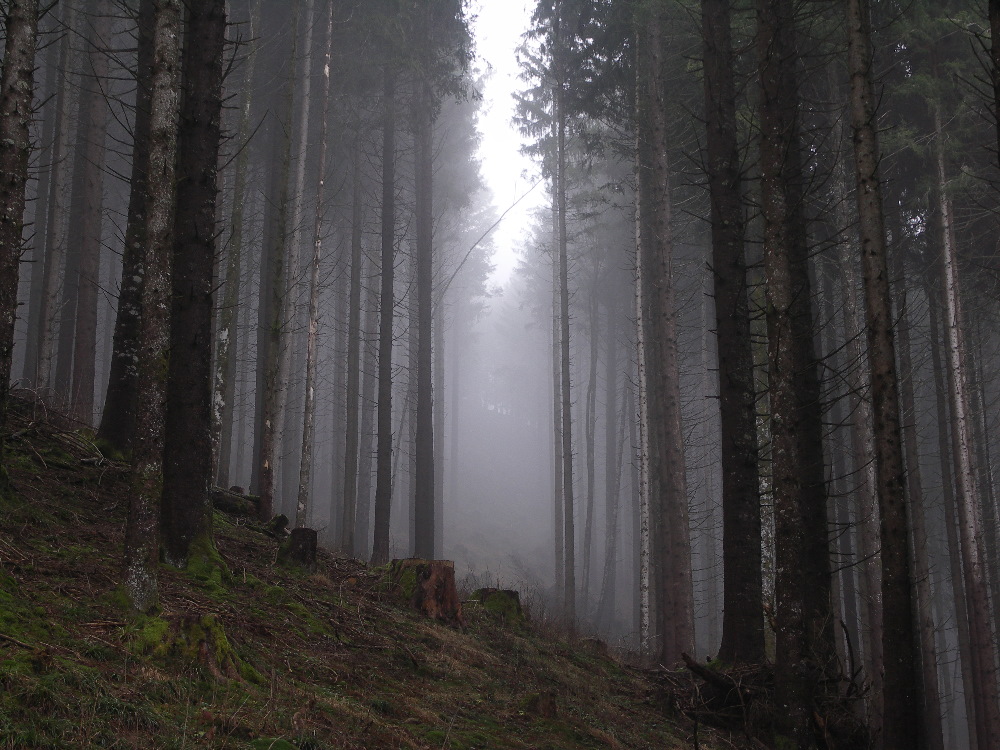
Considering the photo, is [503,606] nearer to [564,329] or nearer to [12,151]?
[12,151]

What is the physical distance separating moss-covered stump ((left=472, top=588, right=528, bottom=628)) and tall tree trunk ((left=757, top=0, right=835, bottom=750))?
14.9 feet

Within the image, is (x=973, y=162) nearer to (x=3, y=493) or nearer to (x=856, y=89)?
(x=856, y=89)

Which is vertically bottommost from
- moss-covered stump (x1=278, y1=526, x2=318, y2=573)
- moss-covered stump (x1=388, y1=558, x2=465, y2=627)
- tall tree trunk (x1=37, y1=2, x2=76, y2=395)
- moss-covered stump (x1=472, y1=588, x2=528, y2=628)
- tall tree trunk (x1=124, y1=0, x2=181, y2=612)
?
moss-covered stump (x1=472, y1=588, x2=528, y2=628)

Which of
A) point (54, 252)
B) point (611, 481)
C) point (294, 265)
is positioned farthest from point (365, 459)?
point (54, 252)

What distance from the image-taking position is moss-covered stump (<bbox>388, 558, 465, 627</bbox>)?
30.1 feet

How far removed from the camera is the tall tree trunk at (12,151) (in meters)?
6.09

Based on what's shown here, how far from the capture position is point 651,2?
49.7 ft

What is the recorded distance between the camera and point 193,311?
23.9ft

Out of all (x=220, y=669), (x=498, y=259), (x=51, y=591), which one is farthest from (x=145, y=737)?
(x=498, y=259)

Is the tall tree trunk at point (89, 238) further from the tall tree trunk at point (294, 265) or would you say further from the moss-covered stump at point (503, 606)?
the moss-covered stump at point (503, 606)

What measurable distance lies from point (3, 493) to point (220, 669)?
347cm

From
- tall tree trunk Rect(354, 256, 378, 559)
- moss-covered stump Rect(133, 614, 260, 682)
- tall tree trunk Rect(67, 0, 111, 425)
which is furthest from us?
tall tree trunk Rect(354, 256, 378, 559)

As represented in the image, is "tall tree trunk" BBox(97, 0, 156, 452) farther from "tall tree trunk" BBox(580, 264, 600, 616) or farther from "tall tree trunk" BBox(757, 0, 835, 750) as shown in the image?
"tall tree trunk" BBox(580, 264, 600, 616)

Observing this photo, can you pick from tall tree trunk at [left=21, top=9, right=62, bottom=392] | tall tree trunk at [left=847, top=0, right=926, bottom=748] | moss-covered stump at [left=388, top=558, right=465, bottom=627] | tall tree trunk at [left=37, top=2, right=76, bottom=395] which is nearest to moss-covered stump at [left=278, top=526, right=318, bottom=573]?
moss-covered stump at [left=388, top=558, right=465, bottom=627]
